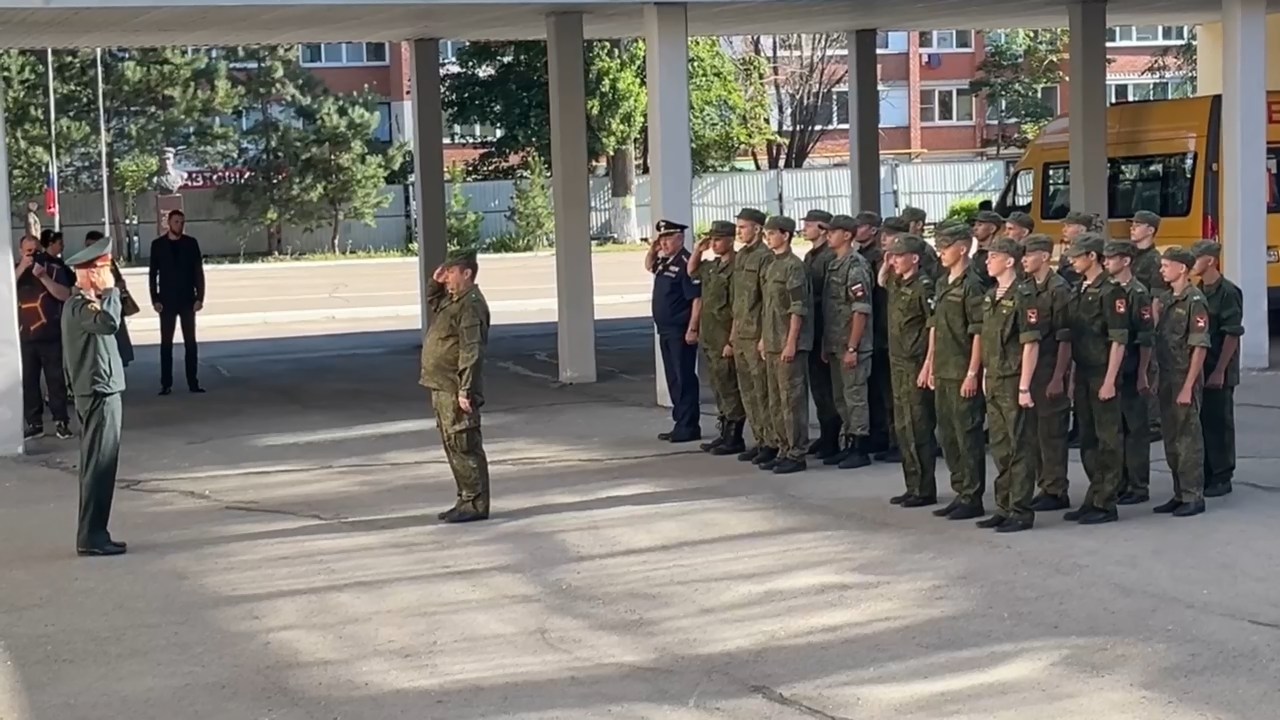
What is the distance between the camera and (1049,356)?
31.3ft

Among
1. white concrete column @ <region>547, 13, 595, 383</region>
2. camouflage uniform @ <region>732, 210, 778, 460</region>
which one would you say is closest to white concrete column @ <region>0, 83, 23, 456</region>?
white concrete column @ <region>547, 13, 595, 383</region>

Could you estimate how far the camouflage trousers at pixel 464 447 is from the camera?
10.1 meters

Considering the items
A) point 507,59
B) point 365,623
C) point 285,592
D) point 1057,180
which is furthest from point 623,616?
point 507,59

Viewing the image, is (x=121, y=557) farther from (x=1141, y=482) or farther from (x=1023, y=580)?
(x=1141, y=482)

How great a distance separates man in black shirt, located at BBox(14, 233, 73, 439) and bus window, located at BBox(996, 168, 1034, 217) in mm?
11120

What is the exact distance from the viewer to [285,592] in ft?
28.6

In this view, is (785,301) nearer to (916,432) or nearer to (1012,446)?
(916,432)

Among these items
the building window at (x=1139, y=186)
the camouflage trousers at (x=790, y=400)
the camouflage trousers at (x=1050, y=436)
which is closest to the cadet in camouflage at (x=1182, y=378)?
the camouflage trousers at (x=1050, y=436)

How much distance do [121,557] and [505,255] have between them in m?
35.3

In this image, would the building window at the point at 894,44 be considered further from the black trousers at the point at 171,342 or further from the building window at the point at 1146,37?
the black trousers at the point at 171,342

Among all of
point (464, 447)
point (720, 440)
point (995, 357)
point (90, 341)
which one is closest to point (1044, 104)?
point (720, 440)

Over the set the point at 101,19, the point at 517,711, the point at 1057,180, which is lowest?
the point at 517,711

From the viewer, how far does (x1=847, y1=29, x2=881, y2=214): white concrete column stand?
21438mm

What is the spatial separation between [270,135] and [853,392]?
3693 centimetres
